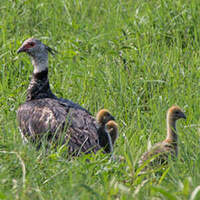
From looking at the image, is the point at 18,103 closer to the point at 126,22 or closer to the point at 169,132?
the point at 169,132

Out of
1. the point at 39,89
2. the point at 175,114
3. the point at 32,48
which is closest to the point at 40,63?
the point at 32,48

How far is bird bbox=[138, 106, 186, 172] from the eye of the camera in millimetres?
5188

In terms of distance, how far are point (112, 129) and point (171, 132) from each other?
645 millimetres

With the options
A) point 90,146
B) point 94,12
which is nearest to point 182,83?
point 90,146

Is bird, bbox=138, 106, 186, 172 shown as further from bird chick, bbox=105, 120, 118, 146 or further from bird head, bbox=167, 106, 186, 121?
bird chick, bbox=105, 120, 118, 146

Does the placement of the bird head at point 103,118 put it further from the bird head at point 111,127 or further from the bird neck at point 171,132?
the bird neck at point 171,132

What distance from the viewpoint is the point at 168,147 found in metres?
5.47

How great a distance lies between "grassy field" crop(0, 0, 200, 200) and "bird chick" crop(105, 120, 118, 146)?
0.28 ft

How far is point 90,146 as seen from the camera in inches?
222

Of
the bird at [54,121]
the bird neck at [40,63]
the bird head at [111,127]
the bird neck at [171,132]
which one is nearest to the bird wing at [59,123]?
the bird at [54,121]

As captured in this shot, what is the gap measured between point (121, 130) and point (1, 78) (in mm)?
1945

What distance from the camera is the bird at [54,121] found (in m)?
5.63

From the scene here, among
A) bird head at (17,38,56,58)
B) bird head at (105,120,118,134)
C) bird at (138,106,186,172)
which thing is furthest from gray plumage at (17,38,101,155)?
bird at (138,106,186,172)

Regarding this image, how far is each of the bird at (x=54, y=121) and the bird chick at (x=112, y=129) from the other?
0.47ft
